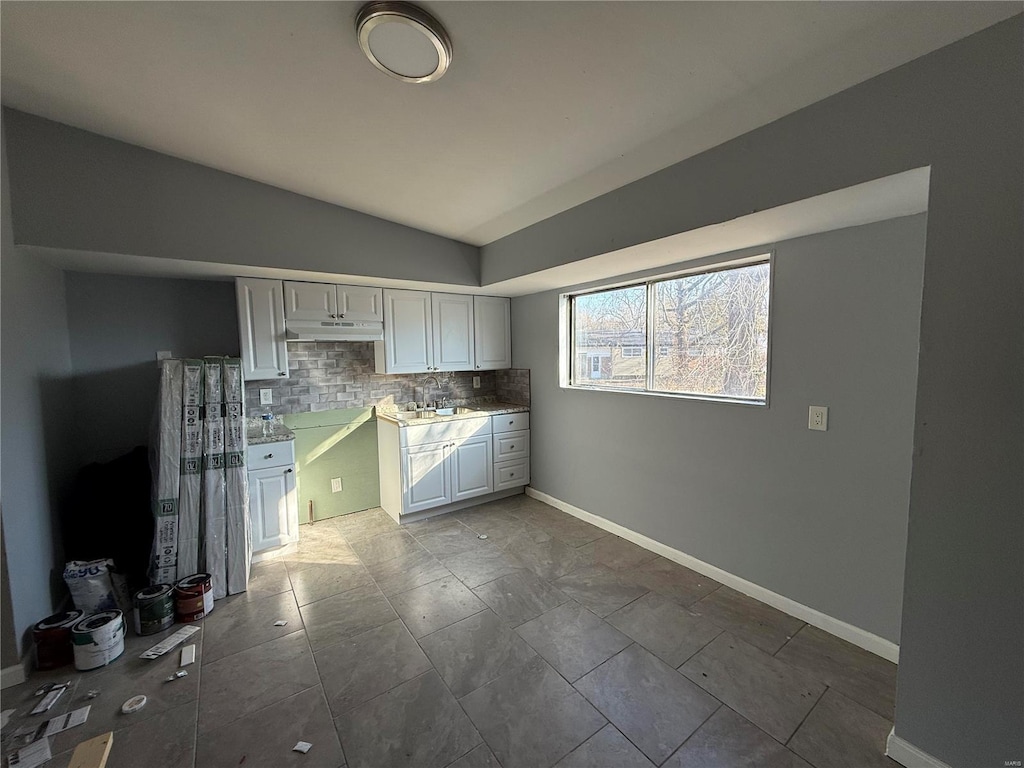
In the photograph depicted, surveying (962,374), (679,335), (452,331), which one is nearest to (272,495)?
(452,331)

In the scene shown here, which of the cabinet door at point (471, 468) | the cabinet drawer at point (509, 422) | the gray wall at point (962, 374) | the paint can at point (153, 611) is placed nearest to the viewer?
the gray wall at point (962, 374)

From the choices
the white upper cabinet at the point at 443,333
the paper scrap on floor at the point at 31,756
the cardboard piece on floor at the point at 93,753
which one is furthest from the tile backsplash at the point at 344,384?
the cardboard piece on floor at the point at 93,753

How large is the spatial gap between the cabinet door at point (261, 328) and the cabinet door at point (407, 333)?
81 cm

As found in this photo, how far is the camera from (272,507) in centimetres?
297

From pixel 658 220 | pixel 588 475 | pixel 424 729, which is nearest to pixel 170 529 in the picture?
pixel 424 729

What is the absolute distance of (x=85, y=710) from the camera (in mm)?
1739

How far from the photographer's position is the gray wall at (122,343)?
270 cm

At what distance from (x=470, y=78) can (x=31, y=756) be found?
9.85 feet

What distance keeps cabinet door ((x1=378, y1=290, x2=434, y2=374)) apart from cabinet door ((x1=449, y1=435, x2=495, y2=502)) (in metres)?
0.81

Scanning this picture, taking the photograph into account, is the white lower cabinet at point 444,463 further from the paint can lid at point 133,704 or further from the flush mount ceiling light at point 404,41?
the flush mount ceiling light at point 404,41

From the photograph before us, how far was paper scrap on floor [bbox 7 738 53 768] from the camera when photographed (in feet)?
4.91

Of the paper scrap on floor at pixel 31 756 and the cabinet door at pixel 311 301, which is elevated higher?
the cabinet door at pixel 311 301

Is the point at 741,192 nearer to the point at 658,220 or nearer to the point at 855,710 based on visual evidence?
the point at 658,220

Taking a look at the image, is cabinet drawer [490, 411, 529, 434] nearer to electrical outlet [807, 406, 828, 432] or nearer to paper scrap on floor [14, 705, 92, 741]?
electrical outlet [807, 406, 828, 432]
